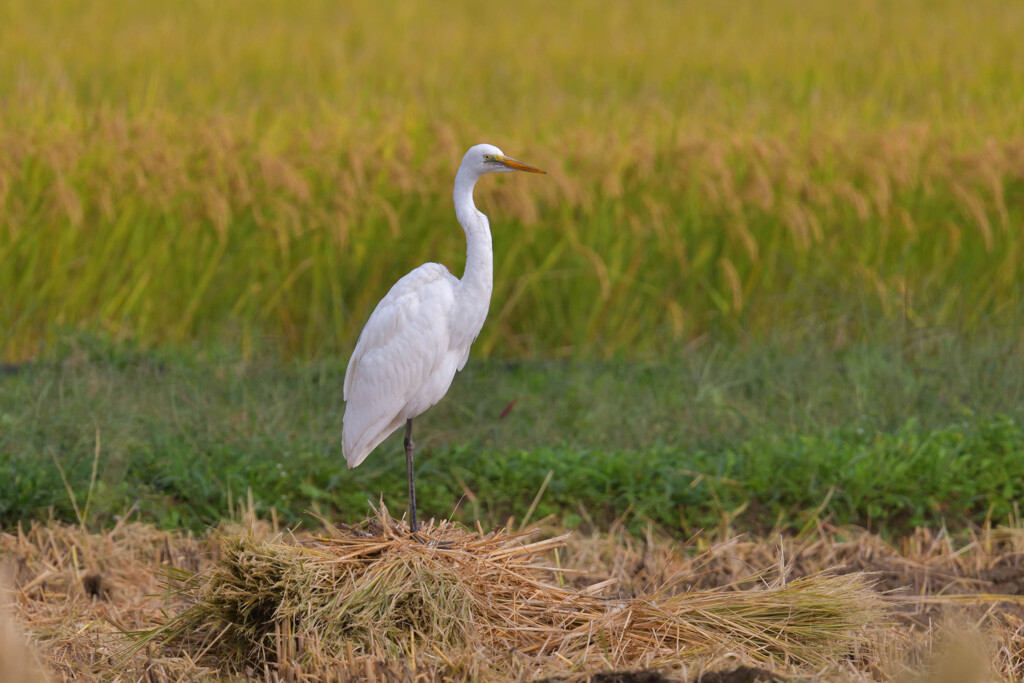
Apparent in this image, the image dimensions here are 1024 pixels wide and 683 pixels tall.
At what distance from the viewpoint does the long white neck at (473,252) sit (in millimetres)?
2982

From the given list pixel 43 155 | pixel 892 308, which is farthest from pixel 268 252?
pixel 892 308

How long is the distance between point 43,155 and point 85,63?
12.9 feet

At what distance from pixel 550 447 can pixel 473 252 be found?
174 cm

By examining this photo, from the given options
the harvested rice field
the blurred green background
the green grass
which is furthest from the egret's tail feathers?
the blurred green background

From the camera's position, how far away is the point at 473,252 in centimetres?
302

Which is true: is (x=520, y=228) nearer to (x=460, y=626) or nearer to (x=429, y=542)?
(x=429, y=542)

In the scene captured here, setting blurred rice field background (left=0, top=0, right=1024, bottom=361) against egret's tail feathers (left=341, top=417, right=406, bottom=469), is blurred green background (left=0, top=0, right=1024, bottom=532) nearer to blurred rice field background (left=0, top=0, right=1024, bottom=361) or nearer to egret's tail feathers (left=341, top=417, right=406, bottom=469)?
blurred rice field background (left=0, top=0, right=1024, bottom=361)

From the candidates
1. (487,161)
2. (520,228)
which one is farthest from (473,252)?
(520,228)

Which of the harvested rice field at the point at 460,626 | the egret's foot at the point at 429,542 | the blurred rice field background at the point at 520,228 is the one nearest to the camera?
the harvested rice field at the point at 460,626

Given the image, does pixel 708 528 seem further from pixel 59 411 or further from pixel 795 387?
pixel 59 411

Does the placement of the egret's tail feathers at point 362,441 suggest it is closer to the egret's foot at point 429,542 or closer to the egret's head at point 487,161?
the egret's foot at point 429,542

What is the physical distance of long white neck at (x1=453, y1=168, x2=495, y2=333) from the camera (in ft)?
9.78

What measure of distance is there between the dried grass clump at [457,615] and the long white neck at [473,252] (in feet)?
1.93

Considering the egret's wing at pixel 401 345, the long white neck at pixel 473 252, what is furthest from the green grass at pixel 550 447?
the long white neck at pixel 473 252
